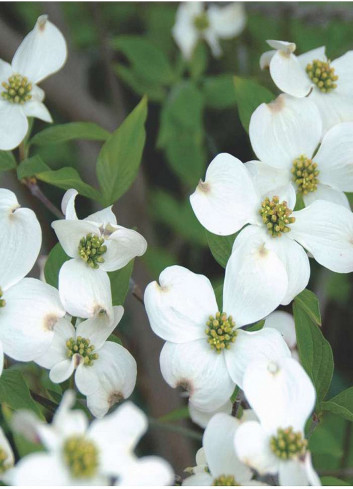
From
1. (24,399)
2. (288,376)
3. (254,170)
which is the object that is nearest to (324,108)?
(254,170)

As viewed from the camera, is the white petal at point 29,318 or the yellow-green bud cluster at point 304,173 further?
the yellow-green bud cluster at point 304,173

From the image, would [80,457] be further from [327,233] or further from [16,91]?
[16,91]

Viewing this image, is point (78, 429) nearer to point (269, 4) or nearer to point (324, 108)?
point (324, 108)

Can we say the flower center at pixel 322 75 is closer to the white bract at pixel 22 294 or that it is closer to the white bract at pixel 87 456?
the white bract at pixel 22 294

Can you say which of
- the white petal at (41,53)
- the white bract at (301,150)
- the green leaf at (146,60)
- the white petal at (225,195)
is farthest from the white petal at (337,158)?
the green leaf at (146,60)

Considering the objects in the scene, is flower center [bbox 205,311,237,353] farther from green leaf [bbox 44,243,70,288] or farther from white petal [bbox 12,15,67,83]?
Answer: white petal [bbox 12,15,67,83]

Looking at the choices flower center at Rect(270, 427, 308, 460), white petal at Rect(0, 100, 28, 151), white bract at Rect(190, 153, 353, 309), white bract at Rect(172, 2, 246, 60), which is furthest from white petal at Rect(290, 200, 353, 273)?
white bract at Rect(172, 2, 246, 60)

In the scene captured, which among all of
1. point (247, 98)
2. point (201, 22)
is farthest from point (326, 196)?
point (201, 22)
